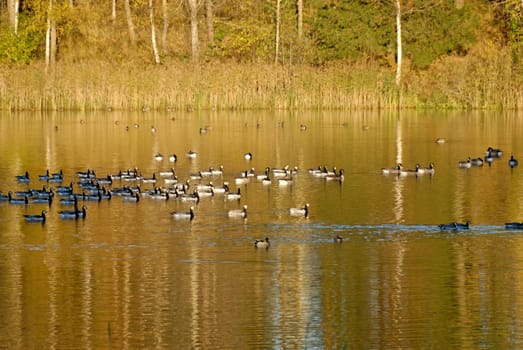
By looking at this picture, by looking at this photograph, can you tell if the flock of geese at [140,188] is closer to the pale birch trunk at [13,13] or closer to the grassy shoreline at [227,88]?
the grassy shoreline at [227,88]

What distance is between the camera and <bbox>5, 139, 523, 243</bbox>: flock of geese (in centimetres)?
2636

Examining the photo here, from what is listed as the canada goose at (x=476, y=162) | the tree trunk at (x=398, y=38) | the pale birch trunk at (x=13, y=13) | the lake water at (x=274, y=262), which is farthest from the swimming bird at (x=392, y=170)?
the pale birch trunk at (x=13, y=13)

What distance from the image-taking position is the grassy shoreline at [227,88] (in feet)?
190

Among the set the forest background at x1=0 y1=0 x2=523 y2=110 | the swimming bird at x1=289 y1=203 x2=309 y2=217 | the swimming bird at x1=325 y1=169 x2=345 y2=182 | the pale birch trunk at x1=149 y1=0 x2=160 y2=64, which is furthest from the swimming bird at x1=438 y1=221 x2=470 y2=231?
the pale birch trunk at x1=149 y1=0 x2=160 y2=64

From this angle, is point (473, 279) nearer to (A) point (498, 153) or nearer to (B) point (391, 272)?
(B) point (391, 272)

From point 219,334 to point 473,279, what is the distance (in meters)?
5.28

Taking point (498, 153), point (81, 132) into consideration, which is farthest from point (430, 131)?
point (81, 132)

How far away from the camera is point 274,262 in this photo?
2134 cm

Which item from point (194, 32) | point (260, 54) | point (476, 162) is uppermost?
point (194, 32)

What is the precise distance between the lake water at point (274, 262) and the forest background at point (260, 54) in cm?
1945

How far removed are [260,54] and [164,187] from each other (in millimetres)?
37128

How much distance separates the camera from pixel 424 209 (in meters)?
27.5

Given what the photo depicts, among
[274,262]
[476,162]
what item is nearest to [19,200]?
[274,262]

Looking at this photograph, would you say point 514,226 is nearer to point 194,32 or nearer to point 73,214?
point 73,214
